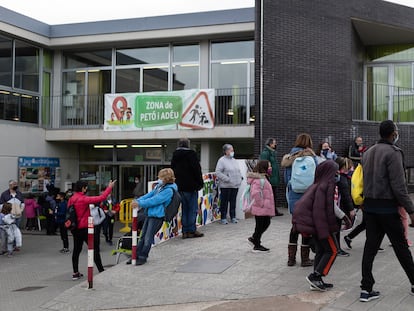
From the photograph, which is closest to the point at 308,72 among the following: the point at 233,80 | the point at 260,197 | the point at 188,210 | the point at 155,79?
the point at 233,80

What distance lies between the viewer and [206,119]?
1609 cm

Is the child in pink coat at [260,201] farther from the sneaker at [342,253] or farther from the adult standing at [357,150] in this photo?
the adult standing at [357,150]

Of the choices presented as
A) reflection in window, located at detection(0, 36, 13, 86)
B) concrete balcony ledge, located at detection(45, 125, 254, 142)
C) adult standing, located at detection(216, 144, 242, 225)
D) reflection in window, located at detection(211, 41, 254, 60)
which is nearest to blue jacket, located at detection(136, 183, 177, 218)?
adult standing, located at detection(216, 144, 242, 225)

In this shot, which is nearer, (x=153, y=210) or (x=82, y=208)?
(x=153, y=210)

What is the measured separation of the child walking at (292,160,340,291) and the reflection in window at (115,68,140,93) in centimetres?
1399

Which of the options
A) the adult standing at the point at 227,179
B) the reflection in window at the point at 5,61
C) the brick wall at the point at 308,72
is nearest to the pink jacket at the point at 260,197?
the adult standing at the point at 227,179

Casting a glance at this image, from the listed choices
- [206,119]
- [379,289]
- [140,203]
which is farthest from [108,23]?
[379,289]

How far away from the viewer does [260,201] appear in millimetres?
7301

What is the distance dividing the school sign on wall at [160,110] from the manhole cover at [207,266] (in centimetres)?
904

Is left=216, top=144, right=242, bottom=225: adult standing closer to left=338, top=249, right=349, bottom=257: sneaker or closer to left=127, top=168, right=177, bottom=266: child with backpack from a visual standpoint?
left=127, top=168, right=177, bottom=266: child with backpack

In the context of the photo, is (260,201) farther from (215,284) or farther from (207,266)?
(215,284)

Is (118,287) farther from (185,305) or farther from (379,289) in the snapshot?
(379,289)

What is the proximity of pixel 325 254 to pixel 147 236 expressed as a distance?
9.70 ft

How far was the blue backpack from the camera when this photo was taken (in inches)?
260
